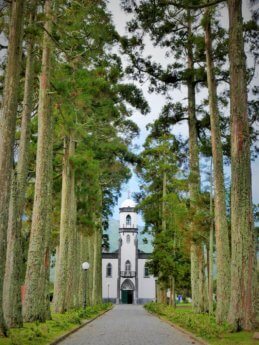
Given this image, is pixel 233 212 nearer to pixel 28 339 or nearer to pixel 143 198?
pixel 28 339

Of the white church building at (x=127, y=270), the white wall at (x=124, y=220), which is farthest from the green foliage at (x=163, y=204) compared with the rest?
the white wall at (x=124, y=220)

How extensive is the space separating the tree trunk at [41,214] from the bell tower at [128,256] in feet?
208

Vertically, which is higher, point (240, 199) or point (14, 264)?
point (240, 199)

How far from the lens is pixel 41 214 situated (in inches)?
550

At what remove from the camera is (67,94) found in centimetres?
1470

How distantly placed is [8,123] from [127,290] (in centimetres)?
7031

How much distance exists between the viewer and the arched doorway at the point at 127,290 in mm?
76375

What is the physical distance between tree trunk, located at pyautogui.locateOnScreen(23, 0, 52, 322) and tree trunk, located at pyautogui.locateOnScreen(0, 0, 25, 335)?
2.64 meters

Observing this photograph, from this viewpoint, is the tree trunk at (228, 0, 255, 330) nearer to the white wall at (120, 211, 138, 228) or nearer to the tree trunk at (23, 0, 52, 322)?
the tree trunk at (23, 0, 52, 322)

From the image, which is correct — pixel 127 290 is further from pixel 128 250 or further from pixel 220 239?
pixel 220 239

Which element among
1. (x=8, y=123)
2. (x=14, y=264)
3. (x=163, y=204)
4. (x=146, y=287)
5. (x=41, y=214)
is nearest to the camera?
(x=8, y=123)

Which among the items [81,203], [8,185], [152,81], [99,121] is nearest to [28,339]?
[8,185]

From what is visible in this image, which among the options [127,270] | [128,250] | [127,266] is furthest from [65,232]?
[128,250]

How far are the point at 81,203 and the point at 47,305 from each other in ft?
38.0
